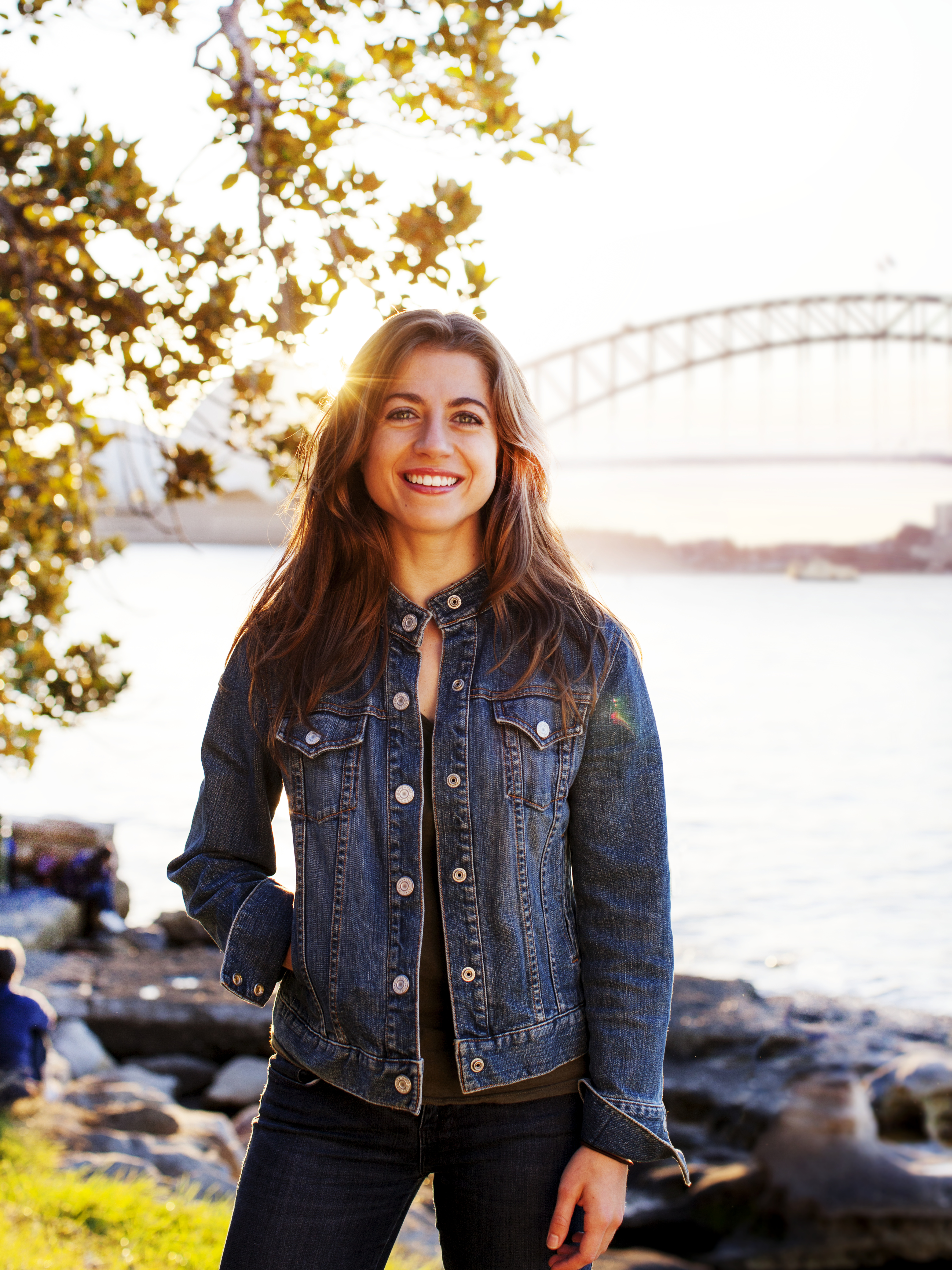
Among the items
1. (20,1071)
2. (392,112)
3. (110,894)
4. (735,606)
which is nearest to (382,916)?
(392,112)

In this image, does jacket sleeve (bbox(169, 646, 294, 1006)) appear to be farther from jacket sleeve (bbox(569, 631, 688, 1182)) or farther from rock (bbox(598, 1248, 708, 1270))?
rock (bbox(598, 1248, 708, 1270))

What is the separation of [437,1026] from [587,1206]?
1.01 ft

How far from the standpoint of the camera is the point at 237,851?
5.45 feet

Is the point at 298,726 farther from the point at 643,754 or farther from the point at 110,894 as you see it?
the point at 110,894

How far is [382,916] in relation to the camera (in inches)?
59.7

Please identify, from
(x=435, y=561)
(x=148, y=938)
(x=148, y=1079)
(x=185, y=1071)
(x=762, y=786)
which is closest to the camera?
(x=435, y=561)

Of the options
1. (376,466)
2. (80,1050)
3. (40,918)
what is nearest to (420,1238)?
(80,1050)

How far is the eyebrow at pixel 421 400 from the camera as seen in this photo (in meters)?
1.62

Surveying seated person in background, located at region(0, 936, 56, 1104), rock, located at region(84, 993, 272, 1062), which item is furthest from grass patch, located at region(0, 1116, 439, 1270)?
rock, located at region(84, 993, 272, 1062)

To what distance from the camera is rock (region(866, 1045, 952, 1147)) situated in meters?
4.66

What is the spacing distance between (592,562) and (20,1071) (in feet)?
12.5

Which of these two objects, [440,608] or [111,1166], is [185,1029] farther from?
[440,608]

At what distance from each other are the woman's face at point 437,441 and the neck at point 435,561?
4 centimetres

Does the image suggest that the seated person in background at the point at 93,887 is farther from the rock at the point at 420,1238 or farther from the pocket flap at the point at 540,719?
the pocket flap at the point at 540,719
